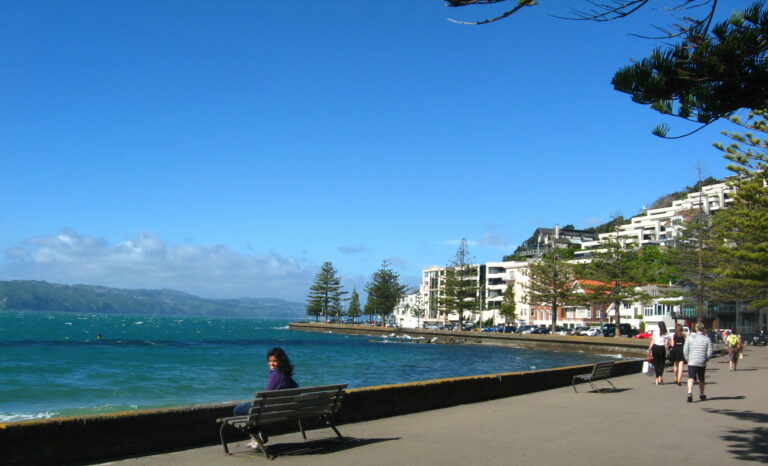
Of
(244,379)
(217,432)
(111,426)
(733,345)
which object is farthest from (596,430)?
(244,379)

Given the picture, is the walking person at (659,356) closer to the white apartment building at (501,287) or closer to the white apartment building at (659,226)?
the white apartment building at (501,287)

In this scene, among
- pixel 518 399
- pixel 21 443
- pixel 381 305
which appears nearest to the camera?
pixel 21 443

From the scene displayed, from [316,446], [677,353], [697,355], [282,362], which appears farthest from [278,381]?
[677,353]

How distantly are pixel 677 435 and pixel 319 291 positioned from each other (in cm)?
11572

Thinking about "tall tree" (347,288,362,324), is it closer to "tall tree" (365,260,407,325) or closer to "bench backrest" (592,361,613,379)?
"tall tree" (365,260,407,325)

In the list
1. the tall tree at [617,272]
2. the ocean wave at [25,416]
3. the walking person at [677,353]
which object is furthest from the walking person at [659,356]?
the tall tree at [617,272]

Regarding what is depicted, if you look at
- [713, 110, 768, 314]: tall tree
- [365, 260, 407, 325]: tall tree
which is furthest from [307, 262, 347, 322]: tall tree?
[713, 110, 768, 314]: tall tree

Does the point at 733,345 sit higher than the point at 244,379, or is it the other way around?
the point at 733,345

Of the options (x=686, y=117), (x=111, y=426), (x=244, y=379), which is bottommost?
(x=244, y=379)

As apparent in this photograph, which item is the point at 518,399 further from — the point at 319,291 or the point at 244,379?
the point at 319,291

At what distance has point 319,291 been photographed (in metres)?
123

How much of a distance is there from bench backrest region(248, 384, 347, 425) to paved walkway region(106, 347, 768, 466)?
350 mm

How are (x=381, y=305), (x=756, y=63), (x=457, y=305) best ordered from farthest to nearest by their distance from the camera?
1. (x=381, y=305)
2. (x=457, y=305)
3. (x=756, y=63)

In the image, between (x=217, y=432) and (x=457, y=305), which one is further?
(x=457, y=305)
